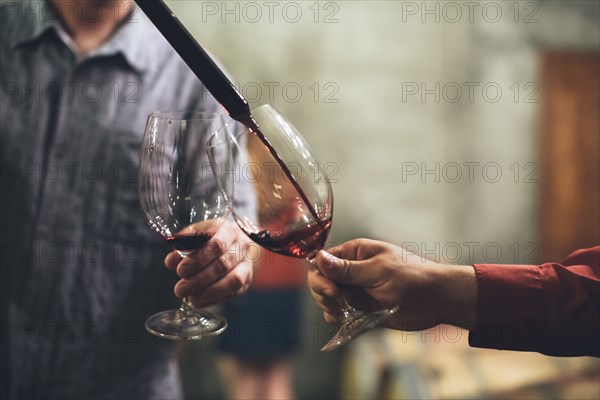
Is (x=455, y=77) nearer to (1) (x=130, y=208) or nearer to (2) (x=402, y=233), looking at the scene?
(2) (x=402, y=233)

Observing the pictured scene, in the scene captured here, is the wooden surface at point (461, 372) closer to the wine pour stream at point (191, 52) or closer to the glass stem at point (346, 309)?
the glass stem at point (346, 309)

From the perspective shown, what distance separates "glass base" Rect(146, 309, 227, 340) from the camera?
965mm

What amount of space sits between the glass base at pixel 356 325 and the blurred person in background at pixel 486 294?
0.13ft

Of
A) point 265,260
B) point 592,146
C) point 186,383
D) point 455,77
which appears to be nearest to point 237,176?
point 265,260

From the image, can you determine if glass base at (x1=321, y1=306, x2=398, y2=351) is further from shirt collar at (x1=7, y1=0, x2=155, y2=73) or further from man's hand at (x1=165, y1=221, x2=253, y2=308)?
shirt collar at (x1=7, y1=0, x2=155, y2=73)

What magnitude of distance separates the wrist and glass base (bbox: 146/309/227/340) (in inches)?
13.8

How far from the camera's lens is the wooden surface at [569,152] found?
12.7 feet

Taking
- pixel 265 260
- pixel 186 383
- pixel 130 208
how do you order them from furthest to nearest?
pixel 186 383, pixel 265 260, pixel 130 208

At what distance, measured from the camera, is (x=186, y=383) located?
11.5 feet

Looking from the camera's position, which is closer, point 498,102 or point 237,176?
point 237,176

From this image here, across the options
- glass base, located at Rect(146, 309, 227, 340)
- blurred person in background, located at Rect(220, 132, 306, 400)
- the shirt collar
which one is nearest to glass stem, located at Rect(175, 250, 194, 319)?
glass base, located at Rect(146, 309, 227, 340)

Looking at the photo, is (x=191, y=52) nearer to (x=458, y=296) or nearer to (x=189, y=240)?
(x=189, y=240)

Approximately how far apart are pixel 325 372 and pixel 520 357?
1.28m

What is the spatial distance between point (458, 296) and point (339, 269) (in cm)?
20
